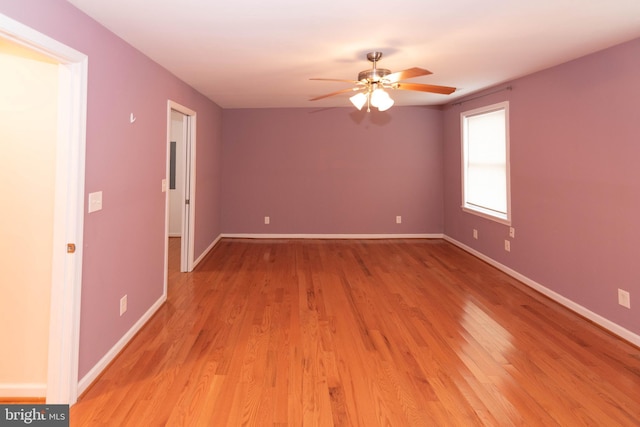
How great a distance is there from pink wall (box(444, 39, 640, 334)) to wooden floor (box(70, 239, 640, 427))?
0.40 m

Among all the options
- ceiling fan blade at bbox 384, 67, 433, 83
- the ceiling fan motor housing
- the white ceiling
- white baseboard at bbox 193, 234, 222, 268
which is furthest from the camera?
white baseboard at bbox 193, 234, 222, 268

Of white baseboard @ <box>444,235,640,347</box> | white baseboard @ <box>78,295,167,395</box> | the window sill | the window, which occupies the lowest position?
white baseboard @ <box>78,295,167,395</box>

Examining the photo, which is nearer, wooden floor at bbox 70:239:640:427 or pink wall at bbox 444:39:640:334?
wooden floor at bbox 70:239:640:427

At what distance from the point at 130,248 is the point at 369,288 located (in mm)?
2397

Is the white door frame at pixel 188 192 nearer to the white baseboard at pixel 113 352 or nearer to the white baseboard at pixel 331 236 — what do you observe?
the white baseboard at pixel 113 352

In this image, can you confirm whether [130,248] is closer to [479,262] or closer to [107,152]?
[107,152]

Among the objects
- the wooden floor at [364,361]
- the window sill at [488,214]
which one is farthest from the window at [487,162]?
the wooden floor at [364,361]

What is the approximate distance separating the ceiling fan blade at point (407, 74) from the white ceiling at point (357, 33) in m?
0.30

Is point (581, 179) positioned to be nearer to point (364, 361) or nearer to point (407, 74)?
point (407, 74)

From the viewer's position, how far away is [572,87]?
3.37 metres

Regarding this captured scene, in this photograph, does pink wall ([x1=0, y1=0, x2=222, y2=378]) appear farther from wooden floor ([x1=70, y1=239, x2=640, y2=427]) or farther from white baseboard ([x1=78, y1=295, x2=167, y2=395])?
wooden floor ([x1=70, y1=239, x2=640, y2=427])

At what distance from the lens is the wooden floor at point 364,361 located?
1957mm

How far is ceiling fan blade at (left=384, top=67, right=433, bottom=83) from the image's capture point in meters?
2.52

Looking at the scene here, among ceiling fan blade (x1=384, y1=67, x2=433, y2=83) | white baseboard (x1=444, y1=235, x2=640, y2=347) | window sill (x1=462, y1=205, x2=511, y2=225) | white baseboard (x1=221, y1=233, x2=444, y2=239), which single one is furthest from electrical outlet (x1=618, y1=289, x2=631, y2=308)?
white baseboard (x1=221, y1=233, x2=444, y2=239)
